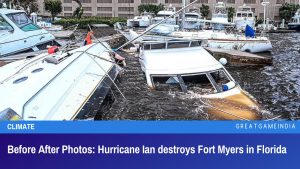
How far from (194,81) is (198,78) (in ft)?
0.56

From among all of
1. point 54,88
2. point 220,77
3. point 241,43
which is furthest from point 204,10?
point 54,88

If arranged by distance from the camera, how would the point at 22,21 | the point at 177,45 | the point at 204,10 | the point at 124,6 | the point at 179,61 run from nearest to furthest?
the point at 179,61 → the point at 177,45 → the point at 22,21 → the point at 204,10 → the point at 124,6

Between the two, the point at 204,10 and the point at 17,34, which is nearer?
the point at 17,34

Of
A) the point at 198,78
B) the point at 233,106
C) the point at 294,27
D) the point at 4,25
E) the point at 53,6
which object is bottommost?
the point at 233,106

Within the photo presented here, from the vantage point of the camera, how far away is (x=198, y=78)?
14.0 meters

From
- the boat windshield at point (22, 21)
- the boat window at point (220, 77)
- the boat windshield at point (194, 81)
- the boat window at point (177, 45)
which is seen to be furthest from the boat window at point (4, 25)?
the boat window at point (220, 77)

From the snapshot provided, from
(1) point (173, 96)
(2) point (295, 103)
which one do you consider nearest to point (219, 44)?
(2) point (295, 103)

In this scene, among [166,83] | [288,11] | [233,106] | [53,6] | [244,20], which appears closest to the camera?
[233,106]

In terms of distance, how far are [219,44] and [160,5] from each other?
45.7 metres

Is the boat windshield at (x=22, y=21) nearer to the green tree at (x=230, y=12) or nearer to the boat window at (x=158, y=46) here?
the boat window at (x=158, y=46)

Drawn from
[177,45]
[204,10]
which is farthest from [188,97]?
[204,10]

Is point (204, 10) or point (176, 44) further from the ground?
point (204, 10)

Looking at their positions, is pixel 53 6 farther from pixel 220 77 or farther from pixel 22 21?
pixel 220 77

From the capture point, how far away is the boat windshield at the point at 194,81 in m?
13.6
